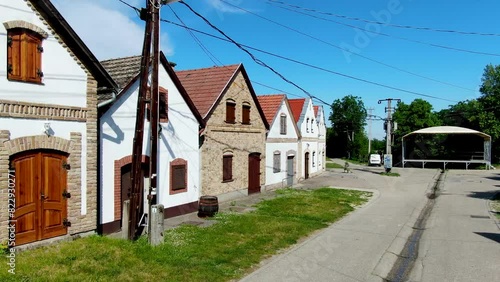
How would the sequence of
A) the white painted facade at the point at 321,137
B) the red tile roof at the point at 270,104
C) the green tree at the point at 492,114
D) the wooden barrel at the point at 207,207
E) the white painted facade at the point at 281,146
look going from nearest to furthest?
the wooden barrel at the point at 207,207 < the white painted facade at the point at 281,146 < the red tile roof at the point at 270,104 < the white painted facade at the point at 321,137 < the green tree at the point at 492,114

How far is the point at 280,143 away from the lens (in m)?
24.2

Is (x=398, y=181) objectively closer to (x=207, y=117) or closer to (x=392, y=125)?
(x=392, y=125)

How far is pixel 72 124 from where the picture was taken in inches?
379

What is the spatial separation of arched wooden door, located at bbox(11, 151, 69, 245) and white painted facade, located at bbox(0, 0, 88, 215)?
53cm

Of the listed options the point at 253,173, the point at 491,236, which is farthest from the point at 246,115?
the point at 491,236

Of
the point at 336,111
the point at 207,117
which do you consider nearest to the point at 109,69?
the point at 207,117

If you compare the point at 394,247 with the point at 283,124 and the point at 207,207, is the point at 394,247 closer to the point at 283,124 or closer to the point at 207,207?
the point at 207,207

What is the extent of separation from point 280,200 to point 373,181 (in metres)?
13.2

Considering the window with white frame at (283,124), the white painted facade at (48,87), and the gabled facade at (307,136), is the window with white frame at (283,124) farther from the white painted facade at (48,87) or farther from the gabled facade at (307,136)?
the white painted facade at (48,87)

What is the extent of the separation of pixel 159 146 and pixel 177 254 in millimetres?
→ 5553

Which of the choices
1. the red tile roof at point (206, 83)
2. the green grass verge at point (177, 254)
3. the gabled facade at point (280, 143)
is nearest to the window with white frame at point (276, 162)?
the gabled facade at point (280, 143)

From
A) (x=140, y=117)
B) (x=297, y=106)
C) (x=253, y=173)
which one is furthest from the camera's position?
(x=297, y=106)

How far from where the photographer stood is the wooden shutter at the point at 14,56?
27.1 feet

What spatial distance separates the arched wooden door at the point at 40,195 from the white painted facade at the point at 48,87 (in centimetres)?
53
